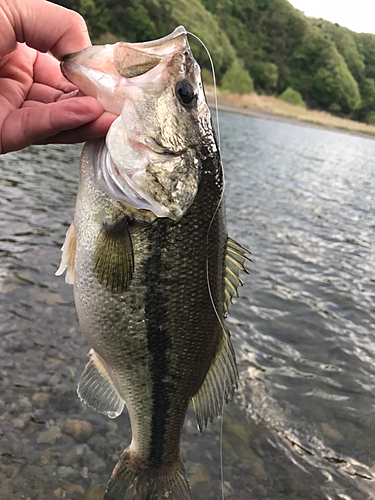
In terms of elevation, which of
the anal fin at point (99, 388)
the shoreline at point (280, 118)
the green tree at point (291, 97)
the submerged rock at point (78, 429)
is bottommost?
the submerged rock at point (78, 429)

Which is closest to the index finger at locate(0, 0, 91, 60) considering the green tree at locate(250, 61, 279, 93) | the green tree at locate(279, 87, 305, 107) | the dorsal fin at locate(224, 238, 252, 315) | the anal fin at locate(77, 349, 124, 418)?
the dorsal fin at locate(224, 238, 252, 315)

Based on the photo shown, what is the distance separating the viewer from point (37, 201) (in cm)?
785

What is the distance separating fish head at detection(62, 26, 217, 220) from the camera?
1.62 metres

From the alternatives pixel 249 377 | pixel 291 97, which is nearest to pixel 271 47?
pixel 291 97

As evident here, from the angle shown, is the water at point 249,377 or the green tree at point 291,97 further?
the green tree at point 291,97

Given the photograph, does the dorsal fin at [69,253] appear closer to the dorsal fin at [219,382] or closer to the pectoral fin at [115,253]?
the pectoral fin at [115,253]

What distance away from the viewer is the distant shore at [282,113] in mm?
51281

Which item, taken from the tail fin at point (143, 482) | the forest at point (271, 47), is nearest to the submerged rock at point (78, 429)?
the tail fin at point (143, 482)

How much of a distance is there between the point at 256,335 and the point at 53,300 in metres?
2.67

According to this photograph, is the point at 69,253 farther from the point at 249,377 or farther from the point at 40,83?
the point at 249,377

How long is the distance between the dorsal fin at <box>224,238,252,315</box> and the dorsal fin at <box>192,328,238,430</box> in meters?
0.23

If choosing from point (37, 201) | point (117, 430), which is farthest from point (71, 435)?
point (37, 201)

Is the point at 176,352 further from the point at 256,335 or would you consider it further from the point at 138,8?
Answer: the point at 138,8

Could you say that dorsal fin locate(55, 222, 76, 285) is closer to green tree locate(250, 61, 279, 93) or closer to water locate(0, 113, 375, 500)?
water locate(0, 113, 375, 500)
